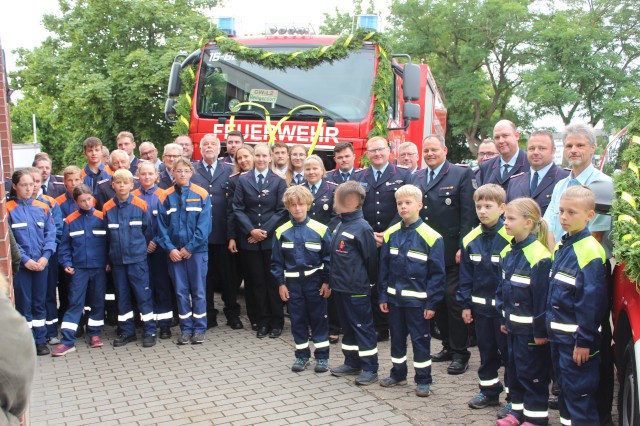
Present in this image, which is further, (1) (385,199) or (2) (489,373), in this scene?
(1) (385,199)

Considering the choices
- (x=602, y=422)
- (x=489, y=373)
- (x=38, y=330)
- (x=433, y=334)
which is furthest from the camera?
(x=433, y=334)

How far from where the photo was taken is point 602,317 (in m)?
4.18

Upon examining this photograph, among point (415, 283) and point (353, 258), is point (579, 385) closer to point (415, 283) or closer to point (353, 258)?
point (415, 283)

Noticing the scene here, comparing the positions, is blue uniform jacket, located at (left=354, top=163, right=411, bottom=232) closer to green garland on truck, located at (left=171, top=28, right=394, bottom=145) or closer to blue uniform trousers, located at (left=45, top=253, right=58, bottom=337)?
green garland on truck, located at (left=171, top=28, right=394, bottom=145)

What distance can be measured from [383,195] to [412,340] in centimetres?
→ 187

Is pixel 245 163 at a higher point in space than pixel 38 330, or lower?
higher

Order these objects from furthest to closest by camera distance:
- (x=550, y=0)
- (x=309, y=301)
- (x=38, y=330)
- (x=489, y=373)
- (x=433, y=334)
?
(x=550, y=0), (x=433, y=334), (x=38, y=330), (x=309, y=301), (x=489, y=373)

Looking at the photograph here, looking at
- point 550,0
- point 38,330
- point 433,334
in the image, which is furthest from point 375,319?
point 550,0

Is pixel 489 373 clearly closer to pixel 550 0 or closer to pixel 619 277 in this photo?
pixel 619 277

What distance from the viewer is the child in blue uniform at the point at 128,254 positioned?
693 centimetres

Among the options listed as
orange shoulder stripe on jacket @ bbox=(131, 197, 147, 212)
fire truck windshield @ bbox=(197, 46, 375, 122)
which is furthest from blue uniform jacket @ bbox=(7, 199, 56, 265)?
fire truck windshield @ bbox=(197, 46, 375, 122)

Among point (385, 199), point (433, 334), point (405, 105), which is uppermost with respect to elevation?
point (405, 105)

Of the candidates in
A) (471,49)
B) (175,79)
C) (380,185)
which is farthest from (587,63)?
(380,185)

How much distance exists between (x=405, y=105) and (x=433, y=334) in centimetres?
310
